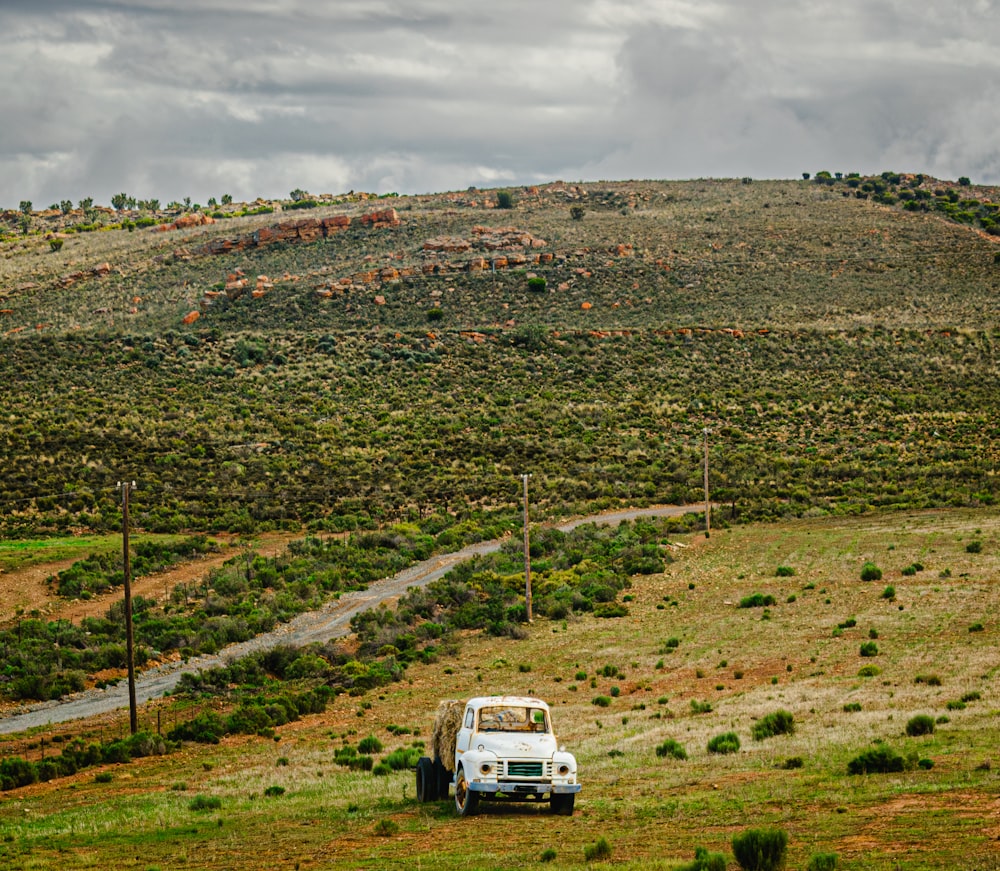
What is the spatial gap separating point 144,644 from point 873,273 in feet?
297

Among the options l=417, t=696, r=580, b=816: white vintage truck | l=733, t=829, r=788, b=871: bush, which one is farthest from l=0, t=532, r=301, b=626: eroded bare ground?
l=733, t=829, r=788, b=871: bush

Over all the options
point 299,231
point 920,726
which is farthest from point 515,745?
point 299,231

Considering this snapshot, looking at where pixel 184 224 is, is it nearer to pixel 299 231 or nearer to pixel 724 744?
pixel 299 231

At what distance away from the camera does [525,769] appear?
1798cm

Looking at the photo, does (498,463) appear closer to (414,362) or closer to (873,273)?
(414,362)

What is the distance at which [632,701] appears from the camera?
32.1m

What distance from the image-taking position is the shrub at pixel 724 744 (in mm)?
22719

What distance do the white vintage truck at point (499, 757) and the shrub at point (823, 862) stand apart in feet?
18.4

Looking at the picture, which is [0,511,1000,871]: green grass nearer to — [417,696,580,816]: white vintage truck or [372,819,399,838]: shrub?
[372,819,399,838]: shrub

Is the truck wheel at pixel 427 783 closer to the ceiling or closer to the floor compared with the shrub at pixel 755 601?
closer to the floor

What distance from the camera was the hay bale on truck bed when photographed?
771 inches

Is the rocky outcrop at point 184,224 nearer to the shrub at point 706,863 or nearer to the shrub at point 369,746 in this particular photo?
the shrub at point 369,746

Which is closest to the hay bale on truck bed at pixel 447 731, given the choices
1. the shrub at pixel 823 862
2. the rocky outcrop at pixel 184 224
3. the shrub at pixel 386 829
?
the shrub at pixel 386 829

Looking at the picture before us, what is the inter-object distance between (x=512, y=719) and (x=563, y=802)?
164 centimetres
